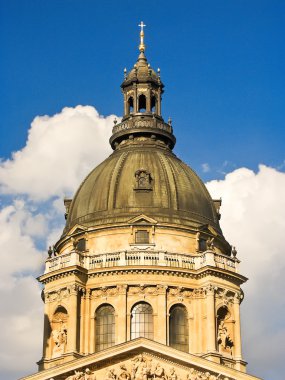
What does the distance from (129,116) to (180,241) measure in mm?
11620

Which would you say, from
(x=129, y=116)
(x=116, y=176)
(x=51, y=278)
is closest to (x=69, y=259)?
(x=51, y=278)

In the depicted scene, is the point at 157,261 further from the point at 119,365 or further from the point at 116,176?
the point at 119,365

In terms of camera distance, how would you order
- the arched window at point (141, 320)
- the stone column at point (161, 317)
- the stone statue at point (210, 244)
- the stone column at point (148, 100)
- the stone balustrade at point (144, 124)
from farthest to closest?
the stone column at point (148, 100) < the stone balustrade at point (144, 124) < the stone statue at point (210, 244) < the arched window at point (141, 320) < the stone column at point (161, 317)

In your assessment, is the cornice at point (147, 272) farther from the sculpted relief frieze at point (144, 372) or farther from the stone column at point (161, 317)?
the sculpted relief frieze at point (144, 372)

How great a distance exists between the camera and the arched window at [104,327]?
64.7m

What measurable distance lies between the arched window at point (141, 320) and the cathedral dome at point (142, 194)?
6.02 m

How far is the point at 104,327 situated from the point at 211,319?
6642 millimetres

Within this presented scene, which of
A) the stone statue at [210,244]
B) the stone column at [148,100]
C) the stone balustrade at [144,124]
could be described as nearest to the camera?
the stone statue at [210,244]

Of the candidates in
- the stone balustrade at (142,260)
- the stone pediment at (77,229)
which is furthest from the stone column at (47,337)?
the stone pediment at (77,229)

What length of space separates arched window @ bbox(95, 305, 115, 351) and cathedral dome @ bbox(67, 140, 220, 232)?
19.7 ft

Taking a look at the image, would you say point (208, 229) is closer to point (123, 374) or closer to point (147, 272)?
point (147, 272)

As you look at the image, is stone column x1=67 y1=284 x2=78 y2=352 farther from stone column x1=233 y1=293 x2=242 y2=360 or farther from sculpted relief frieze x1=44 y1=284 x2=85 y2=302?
stone column x1=233 y1=293 x2=242 y2=360

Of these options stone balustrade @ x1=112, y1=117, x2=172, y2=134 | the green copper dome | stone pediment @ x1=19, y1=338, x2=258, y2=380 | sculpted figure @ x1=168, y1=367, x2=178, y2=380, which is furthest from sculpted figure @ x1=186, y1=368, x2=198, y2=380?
stone balustrade @ x1=112, y1=117, x2=172, y2=134

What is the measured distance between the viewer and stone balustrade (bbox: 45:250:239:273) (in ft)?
216
